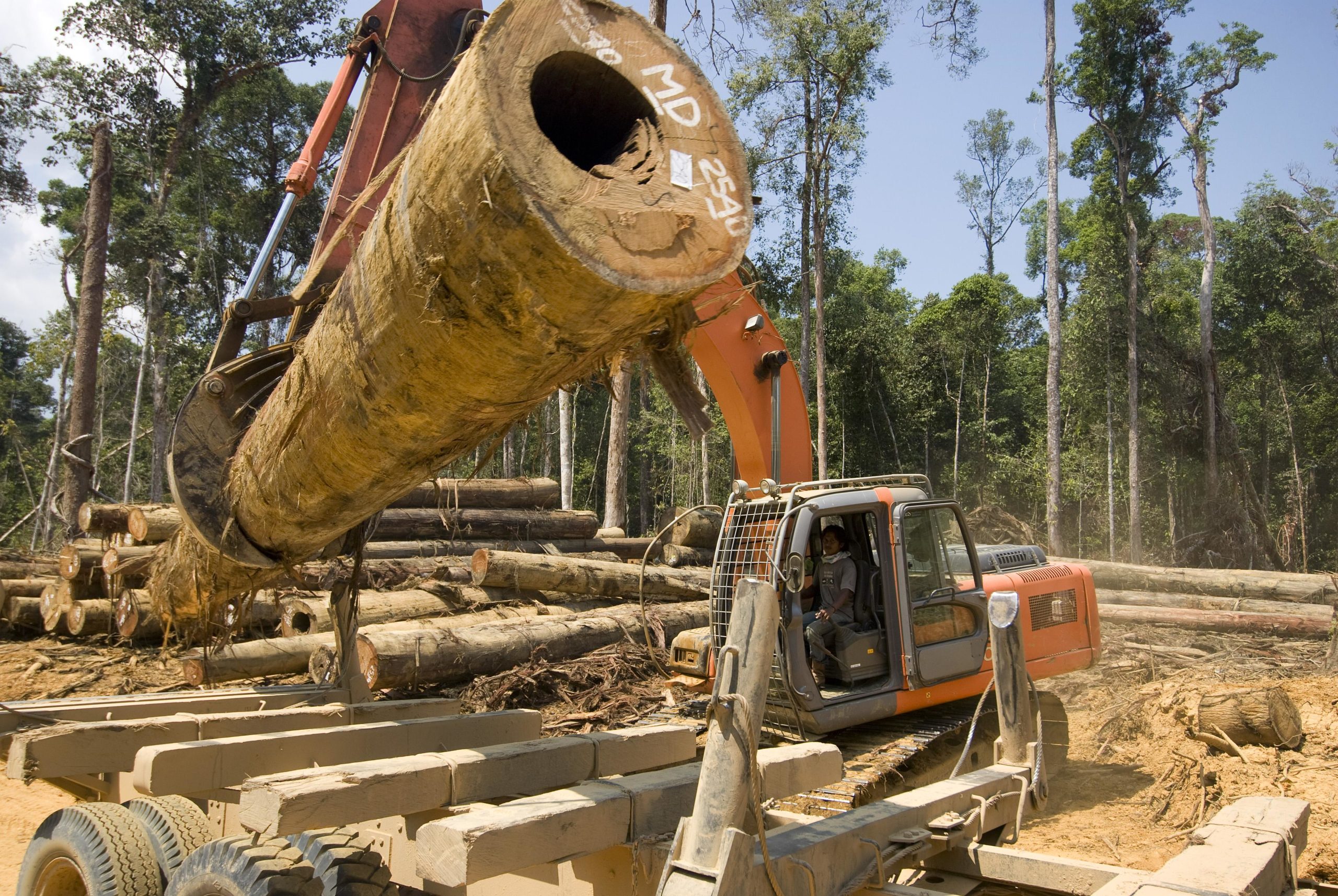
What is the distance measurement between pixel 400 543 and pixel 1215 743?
9.71 meters

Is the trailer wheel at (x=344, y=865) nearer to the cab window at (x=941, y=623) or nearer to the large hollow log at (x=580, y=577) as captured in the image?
the cab window at (x=941, y=623)

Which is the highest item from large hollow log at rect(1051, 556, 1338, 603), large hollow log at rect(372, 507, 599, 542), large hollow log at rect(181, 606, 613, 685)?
large hollow log at rect(372, 507, 599, 542)

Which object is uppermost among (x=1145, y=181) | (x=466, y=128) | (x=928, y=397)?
(x=1145, y=181)

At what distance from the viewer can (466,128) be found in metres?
1.79

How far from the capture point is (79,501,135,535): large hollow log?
35.8 feet

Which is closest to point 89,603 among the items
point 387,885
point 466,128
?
point 387,885

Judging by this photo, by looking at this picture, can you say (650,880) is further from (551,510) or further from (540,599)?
(551,510)

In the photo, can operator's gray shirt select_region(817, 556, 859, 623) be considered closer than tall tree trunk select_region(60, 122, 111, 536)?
Yes

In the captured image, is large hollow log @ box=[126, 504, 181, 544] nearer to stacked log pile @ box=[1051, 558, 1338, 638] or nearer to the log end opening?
the log end opening

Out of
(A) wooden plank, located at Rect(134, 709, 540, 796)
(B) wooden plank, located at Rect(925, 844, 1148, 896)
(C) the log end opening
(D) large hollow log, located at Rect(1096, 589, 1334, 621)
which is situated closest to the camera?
(C) the log end opening

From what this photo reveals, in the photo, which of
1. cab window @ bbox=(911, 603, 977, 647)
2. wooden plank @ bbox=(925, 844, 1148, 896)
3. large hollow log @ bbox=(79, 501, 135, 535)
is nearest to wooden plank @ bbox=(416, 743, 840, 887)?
wooden plank @ bbox=(925, 844, 1148, 896)

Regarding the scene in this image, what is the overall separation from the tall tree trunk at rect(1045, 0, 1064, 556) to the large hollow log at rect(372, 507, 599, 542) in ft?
40.6

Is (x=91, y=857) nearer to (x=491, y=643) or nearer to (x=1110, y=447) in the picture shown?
(x=491, y=643)

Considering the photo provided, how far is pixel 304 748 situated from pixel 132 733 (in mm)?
835
